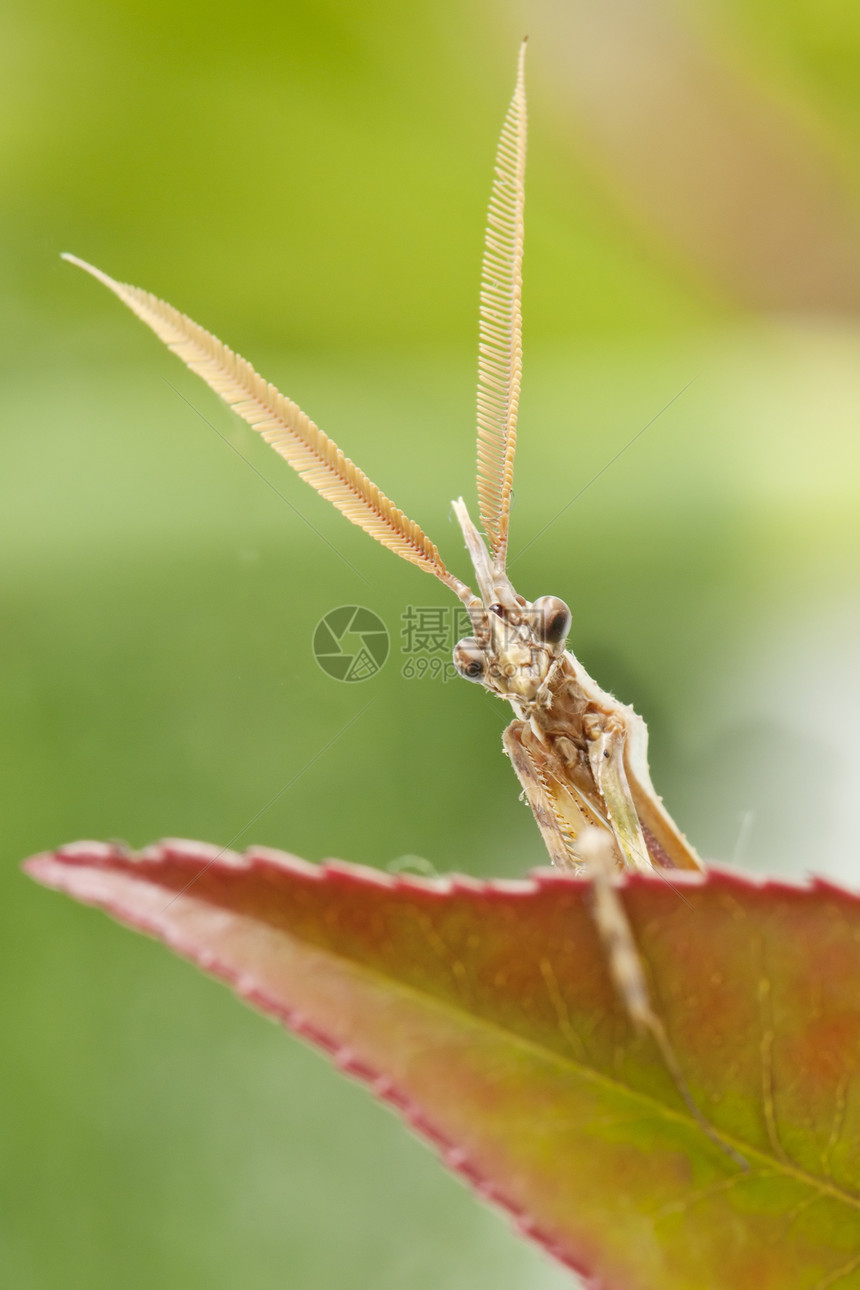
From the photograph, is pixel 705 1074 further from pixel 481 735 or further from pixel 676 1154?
pixel 481 735

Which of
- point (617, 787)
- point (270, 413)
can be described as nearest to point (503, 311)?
point (270, 413)

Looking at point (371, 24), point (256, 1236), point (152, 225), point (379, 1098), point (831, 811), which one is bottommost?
point (256, 1236)

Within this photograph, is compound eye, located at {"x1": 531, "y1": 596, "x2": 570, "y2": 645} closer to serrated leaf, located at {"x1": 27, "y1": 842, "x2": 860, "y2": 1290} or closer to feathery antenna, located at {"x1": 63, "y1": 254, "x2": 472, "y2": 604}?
feathery antenna, located at {"x1": 63, "y1": 254, "x2": 472, "y2": 604}

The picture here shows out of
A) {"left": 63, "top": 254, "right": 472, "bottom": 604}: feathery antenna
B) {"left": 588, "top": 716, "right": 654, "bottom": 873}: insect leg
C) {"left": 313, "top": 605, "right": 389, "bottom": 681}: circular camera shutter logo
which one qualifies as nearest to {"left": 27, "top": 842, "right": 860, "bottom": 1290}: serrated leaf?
{"left": 63, "top": 254, "right": 472, "bottom": 604}: feathery antenna

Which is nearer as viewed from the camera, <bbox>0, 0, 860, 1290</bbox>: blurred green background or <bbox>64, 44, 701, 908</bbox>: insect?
<bbox>64, 44, 701, 908</bbox>: insect

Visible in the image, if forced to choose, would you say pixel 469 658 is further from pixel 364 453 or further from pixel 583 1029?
pixel 583 1029

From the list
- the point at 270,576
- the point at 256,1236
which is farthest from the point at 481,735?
the point at 256,1236

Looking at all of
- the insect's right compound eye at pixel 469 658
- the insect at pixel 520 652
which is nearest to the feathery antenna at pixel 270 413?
the insect at pixel 520 652
